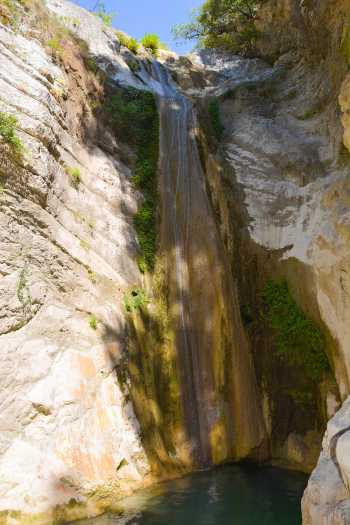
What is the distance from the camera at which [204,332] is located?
956cm

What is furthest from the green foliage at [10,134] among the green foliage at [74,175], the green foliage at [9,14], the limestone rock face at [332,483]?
the limestone rock face at [332,483]

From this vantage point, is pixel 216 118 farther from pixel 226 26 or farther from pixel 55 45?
pixel 226 26

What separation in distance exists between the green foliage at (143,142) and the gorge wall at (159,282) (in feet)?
0.35

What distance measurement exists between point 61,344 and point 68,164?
159 inches

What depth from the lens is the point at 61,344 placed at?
7.32m

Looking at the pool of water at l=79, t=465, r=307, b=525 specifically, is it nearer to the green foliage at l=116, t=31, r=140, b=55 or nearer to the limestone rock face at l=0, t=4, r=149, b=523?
the limestone rock face at l=0, t=4, r=149, b=523

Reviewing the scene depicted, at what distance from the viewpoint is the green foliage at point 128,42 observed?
1741 cm

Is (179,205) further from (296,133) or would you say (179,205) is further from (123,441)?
(123,441)

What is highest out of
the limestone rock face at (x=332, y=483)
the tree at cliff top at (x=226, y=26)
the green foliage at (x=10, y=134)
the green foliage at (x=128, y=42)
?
the tree at cliff top at (x=226, y=26)

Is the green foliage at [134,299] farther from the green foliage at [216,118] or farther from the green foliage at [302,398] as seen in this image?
the green foliage at [216,118]

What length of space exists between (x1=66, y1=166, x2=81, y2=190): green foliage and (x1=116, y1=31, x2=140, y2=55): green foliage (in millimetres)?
9810

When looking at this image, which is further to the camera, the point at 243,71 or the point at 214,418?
the point at 243,71

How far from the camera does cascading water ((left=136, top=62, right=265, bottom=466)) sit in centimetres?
880

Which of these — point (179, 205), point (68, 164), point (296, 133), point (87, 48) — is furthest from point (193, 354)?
point (87, 48)
